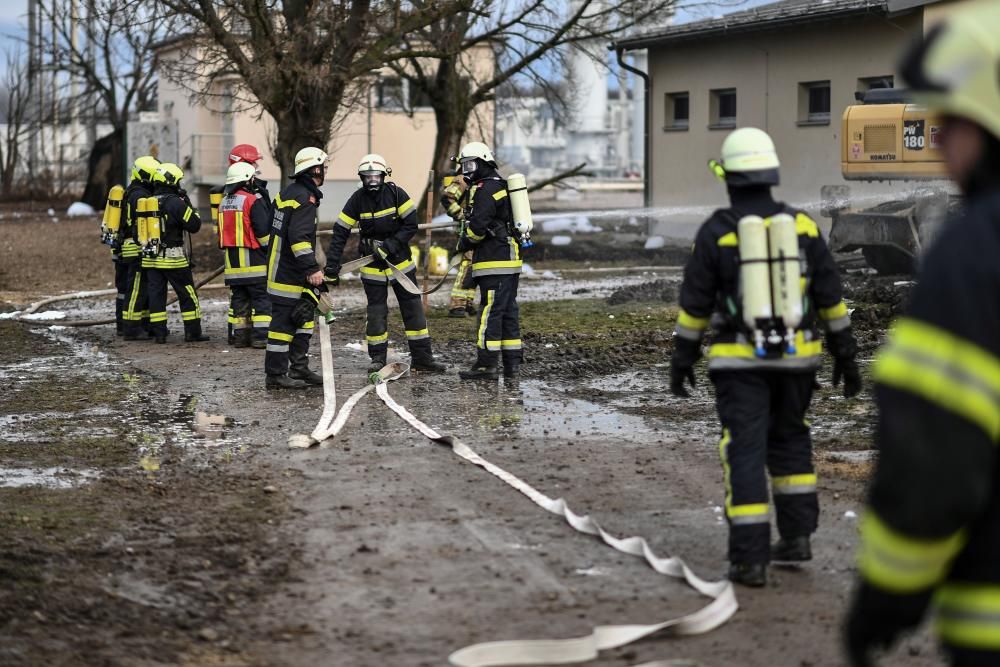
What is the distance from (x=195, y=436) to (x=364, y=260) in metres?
2.91

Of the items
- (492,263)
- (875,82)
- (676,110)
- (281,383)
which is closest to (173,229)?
(281,383)

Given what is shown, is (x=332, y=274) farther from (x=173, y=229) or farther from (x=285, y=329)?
(x=173, y=229)

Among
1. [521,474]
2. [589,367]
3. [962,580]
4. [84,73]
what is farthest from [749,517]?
[84,73]

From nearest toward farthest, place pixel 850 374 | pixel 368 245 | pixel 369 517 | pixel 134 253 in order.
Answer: pixel 850 374 → pixel 369 517 → pixel 368 245 → pixel 134 253

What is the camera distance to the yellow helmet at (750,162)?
17.6 ft

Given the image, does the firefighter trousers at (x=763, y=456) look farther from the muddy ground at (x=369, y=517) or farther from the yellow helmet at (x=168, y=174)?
the yellow helmet at (x=168, y=174)

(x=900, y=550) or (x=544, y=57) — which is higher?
(x=544, y=57)

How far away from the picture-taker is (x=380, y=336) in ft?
37.5

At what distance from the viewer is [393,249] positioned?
11.0 m

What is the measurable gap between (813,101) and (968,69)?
76.3 feet

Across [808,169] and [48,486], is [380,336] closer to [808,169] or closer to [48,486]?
[48,486]

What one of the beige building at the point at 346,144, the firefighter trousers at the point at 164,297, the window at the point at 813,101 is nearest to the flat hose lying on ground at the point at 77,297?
→ the firefighter trousers at the point at 164,297

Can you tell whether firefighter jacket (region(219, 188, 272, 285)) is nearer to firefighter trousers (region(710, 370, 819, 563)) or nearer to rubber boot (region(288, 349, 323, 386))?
rubber boot (region(288, 349, 323, 386))

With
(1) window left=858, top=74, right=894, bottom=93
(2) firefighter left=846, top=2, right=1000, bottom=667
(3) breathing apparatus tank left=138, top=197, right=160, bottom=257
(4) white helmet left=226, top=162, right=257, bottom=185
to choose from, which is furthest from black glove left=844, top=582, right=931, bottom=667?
(1) window left=858, top=74, right=894, bottom=93
